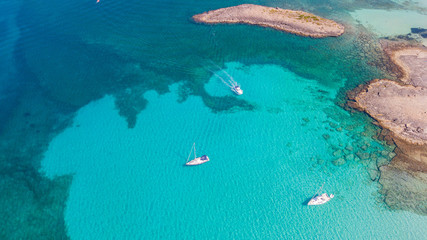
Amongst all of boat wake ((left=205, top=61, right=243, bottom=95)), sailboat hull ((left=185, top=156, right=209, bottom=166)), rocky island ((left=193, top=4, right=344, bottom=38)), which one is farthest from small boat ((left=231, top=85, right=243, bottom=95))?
rocky island ((left=193, top=4, right=344, bottom=38))

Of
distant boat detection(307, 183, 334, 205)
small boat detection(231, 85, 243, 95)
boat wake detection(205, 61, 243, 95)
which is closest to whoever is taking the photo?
distant boat detection(307, 183, 334, 205)

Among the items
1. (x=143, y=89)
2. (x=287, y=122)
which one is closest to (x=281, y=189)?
(x=287, y=122)

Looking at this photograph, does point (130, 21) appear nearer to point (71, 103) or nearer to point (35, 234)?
point (71, 103)

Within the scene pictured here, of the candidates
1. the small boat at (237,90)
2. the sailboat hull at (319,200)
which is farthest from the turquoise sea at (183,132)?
the small boat at (237,90)

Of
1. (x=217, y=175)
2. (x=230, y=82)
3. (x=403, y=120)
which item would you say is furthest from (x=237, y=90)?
(x=403, y=120)

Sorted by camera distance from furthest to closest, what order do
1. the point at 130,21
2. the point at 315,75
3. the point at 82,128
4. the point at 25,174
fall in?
1. the point at 130,21
2. the point at 315,75
3. the point at 82,128
4. the point at 25,174

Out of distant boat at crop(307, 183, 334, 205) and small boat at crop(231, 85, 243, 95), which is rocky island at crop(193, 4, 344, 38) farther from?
distant boat at crop(307, 183, 334, 205)
